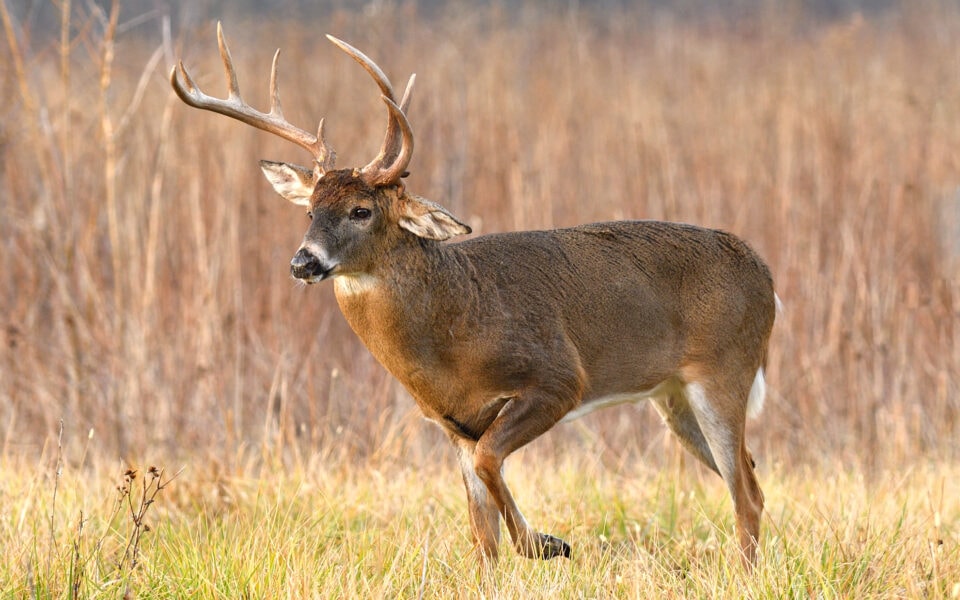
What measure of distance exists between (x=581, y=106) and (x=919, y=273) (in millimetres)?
2868

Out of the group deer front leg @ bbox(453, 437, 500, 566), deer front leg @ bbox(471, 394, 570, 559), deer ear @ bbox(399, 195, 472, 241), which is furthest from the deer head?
deer front leg @ bbox(453, 437, 500, 566)

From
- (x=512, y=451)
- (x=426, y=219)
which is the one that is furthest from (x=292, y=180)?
(x=512, y=451)

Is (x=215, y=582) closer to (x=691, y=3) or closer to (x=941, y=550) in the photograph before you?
(x=941, y=550)

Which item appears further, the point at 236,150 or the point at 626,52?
the point at 626,52

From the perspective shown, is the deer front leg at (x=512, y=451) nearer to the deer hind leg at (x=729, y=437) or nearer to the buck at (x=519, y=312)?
the buck at (x=519, y=312)

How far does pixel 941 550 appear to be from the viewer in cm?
415

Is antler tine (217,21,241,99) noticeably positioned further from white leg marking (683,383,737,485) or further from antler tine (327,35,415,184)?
white leg marking (683,383,737,485)

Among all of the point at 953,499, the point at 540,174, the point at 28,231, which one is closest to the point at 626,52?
the point at 540,174

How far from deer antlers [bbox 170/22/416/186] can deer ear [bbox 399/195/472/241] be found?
0.10 m

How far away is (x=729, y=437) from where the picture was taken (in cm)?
489

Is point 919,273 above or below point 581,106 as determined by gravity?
below

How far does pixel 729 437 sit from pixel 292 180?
1767 mm

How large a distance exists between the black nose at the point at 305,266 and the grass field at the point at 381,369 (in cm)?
79

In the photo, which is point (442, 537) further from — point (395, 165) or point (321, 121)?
point (321, 121)
